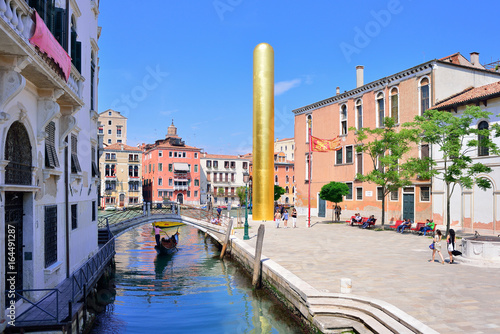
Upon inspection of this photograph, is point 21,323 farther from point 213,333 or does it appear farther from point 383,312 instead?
point 383,312

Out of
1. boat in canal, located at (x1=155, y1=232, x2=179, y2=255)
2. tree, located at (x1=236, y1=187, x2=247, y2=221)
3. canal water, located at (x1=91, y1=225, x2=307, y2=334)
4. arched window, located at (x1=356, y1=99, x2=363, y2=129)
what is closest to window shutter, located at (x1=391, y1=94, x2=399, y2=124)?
arched window, located at (x1=356, y1=99, x2=363, y2=129)

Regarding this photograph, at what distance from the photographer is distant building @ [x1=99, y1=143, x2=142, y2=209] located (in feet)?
229

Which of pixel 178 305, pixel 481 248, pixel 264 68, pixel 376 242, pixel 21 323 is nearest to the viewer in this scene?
pixel 21 323

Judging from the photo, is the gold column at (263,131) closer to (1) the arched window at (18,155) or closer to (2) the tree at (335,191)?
(2) the tree at (335,191)

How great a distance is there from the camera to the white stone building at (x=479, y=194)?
2230cm

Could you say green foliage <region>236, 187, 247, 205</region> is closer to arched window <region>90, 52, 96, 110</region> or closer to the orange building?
the orange building

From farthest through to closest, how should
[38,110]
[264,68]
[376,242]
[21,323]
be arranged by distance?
[264,68], [376,242], [38,110], [21,323]

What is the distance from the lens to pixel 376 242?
20.2m

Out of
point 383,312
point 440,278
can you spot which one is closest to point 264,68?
point 440,278

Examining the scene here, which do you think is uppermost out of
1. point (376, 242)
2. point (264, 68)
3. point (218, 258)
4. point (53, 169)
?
point (264, 68)

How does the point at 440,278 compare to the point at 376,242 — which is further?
the point at 376,242

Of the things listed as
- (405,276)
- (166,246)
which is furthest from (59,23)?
(166,246)

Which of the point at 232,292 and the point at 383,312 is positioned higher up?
the point at 383,312

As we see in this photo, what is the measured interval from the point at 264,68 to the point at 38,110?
25.0 meters
